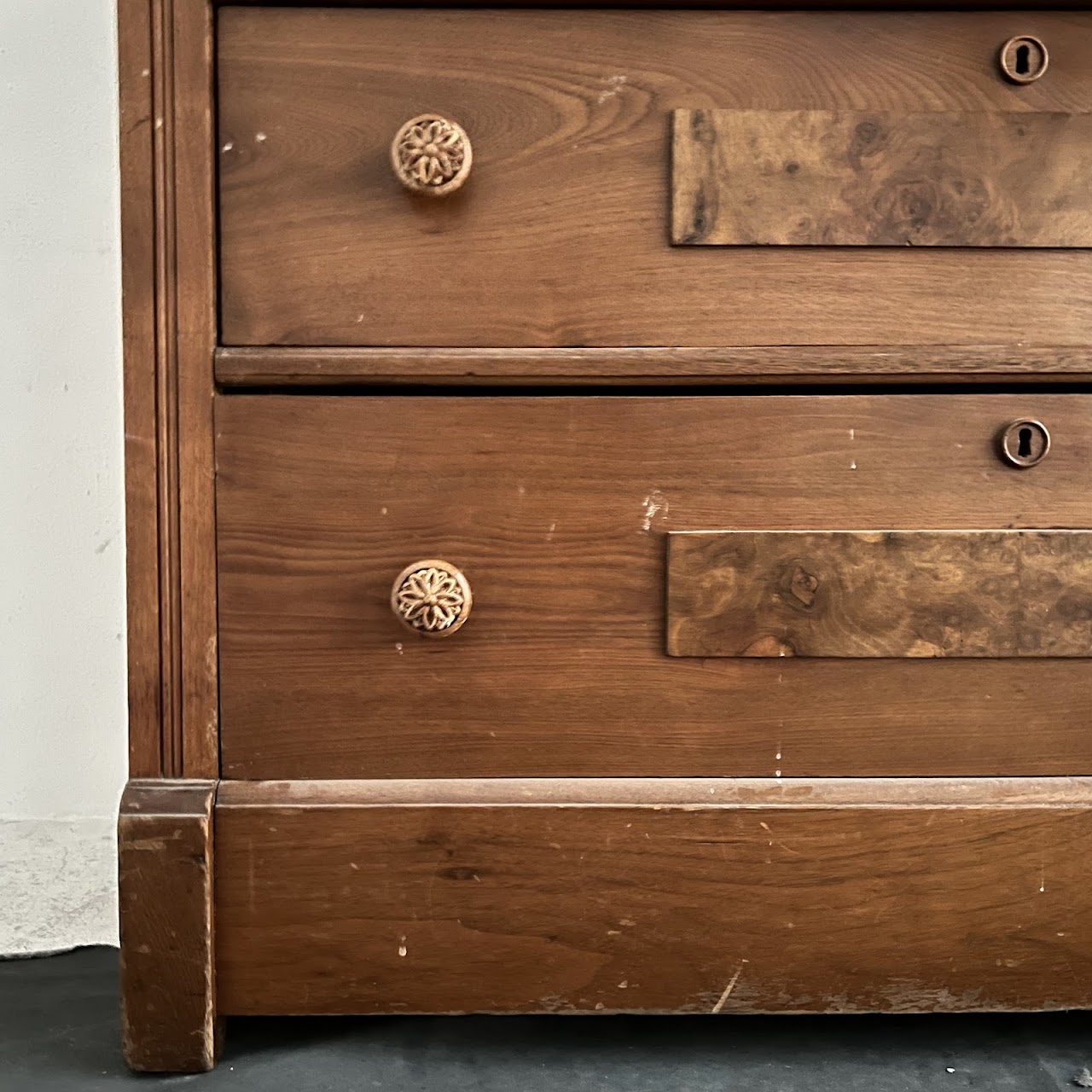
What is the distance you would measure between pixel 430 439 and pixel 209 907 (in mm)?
348

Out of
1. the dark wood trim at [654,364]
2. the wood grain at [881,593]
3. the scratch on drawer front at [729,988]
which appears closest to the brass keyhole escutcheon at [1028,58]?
the dark wood trim at [654,364]

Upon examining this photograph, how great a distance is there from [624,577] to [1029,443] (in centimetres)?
29

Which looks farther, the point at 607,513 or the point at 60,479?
the point at 60,479

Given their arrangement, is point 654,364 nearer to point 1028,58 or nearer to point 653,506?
point 653,506

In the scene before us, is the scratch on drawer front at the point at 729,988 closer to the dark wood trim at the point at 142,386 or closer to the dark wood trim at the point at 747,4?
the dark wood trim at the point at 142,386

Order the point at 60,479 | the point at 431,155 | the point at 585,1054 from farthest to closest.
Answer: the point at 60,479, the point at 585,1054, the point at 431,155

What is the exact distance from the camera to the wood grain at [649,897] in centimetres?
79

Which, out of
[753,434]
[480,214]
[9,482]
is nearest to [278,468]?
[480,214]

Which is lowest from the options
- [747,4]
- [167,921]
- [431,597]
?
[167,921]

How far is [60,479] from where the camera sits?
3.75 feet

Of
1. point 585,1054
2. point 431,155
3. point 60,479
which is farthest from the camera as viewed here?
point 60,479

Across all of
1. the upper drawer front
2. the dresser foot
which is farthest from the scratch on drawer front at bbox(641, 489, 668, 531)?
the dresser foot

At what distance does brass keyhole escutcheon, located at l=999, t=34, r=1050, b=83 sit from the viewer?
0.77 m

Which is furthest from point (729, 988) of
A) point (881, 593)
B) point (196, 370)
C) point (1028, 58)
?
point (1028, 58)
